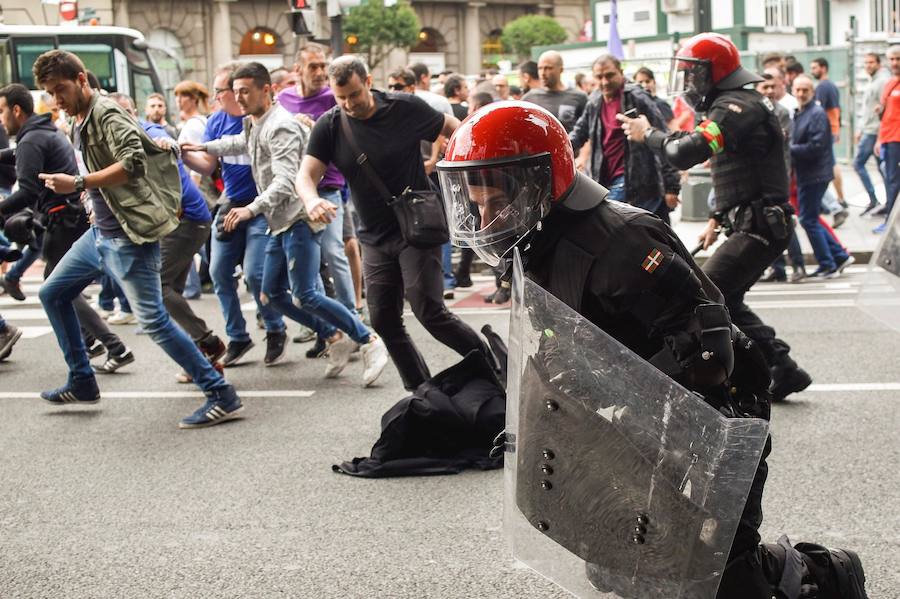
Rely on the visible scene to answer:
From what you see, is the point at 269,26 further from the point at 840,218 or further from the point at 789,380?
the point at 789,380

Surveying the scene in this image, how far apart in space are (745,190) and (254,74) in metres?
2.82

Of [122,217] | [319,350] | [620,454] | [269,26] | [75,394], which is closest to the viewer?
[620,454]

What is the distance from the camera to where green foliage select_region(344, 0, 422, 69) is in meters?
44.6

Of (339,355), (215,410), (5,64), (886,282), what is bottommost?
(215,410)

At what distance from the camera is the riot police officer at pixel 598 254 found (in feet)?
8.31

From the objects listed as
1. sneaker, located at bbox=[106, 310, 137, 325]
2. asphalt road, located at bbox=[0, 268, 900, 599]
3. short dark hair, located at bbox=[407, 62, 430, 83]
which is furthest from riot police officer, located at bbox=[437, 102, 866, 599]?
short dark hair, located at bbox=[407, 62, 430, 83]

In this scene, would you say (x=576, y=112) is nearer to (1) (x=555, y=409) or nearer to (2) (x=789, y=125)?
(2) (x=789, y=125)

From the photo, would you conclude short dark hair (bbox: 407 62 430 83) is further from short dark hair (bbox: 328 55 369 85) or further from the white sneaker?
short dark hair (bbox: 328 55 369 85)

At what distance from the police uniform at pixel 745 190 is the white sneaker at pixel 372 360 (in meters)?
1.96

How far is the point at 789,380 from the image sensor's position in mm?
5828

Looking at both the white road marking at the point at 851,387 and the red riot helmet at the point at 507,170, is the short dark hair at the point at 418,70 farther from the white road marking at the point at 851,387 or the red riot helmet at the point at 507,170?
the red riot helmet at the point at 507,170

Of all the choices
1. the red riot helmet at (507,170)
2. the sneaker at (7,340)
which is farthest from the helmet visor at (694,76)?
the sneaker at (7,340)

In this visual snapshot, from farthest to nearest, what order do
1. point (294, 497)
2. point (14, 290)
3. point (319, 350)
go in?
1. point (14, 290)
2. point (319, 350)
3. point (294, 497)

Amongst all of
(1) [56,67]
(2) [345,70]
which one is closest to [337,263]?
(2) [345,70]
